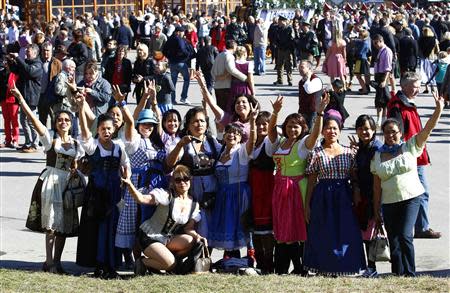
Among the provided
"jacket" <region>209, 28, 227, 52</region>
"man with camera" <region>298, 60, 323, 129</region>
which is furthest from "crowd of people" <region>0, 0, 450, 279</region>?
"jacket" <region>209, 28, 227, 52</region>

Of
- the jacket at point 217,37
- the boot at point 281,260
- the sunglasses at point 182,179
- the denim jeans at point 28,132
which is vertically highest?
the jacket at point 217,37

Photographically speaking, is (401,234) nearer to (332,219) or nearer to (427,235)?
(332,219)

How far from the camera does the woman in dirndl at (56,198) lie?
33.5 ft

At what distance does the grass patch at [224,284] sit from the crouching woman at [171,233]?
0.25m

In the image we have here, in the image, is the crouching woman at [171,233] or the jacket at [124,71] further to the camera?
the jacket at [124,71]

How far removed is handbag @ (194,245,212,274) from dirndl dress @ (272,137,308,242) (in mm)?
630

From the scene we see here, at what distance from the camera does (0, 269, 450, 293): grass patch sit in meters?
8.90

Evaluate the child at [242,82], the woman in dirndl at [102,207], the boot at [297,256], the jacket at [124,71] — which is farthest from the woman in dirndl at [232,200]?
the jacket at [124,71]

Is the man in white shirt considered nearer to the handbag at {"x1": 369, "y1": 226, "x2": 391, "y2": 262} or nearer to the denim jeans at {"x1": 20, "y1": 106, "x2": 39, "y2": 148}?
the denim jeans at {"x1": 20, "y1": 106, "x2": 39, "y2": 148}

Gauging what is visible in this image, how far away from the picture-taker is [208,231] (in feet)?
33.0

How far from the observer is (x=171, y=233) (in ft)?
32.0

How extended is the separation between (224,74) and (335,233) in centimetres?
785

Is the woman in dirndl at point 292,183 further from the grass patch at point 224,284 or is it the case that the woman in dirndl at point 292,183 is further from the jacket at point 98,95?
the jacket at point 98,95

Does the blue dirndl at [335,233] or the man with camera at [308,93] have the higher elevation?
the man with camera at [308,93]
